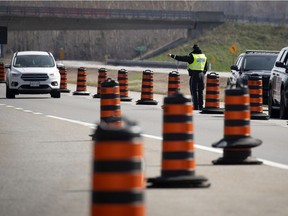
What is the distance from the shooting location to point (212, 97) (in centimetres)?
3031

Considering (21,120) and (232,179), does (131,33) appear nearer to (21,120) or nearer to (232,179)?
(21,120)

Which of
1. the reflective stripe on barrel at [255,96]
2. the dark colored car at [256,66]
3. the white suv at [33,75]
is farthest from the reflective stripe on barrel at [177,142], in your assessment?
the white suv at [33,75]

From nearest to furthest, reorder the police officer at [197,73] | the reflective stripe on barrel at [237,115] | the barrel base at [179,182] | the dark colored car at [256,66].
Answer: the barrel base at [179,182] → the reflective stripe on barrel at [237,115] → the police officer at [197,73] → the dark colored car at [256,66]

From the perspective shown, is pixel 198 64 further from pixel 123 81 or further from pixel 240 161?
pixel 240 161

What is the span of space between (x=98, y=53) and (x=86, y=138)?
530 ft

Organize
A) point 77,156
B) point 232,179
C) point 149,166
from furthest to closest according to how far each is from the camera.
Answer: point 77,156
point 149,166
point 232,179

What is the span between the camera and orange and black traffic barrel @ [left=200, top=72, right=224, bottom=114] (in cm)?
2983

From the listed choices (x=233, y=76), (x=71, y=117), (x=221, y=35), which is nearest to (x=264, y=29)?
(x=221, y=35)

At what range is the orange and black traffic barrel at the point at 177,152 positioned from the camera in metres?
12.4

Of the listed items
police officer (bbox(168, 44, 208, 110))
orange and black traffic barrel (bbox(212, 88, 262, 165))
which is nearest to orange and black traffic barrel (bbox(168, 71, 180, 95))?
police officer (bbox(168, 44, 208, 110))

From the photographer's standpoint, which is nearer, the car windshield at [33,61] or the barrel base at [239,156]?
the barrel base at [239,156]

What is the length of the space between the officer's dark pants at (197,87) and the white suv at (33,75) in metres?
8.16

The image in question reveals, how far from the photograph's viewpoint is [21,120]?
26156 mm

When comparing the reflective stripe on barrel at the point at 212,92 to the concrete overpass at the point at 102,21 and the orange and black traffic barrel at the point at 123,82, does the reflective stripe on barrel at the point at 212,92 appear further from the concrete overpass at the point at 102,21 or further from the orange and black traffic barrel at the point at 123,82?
the concrete overpass at the point at 102,21
